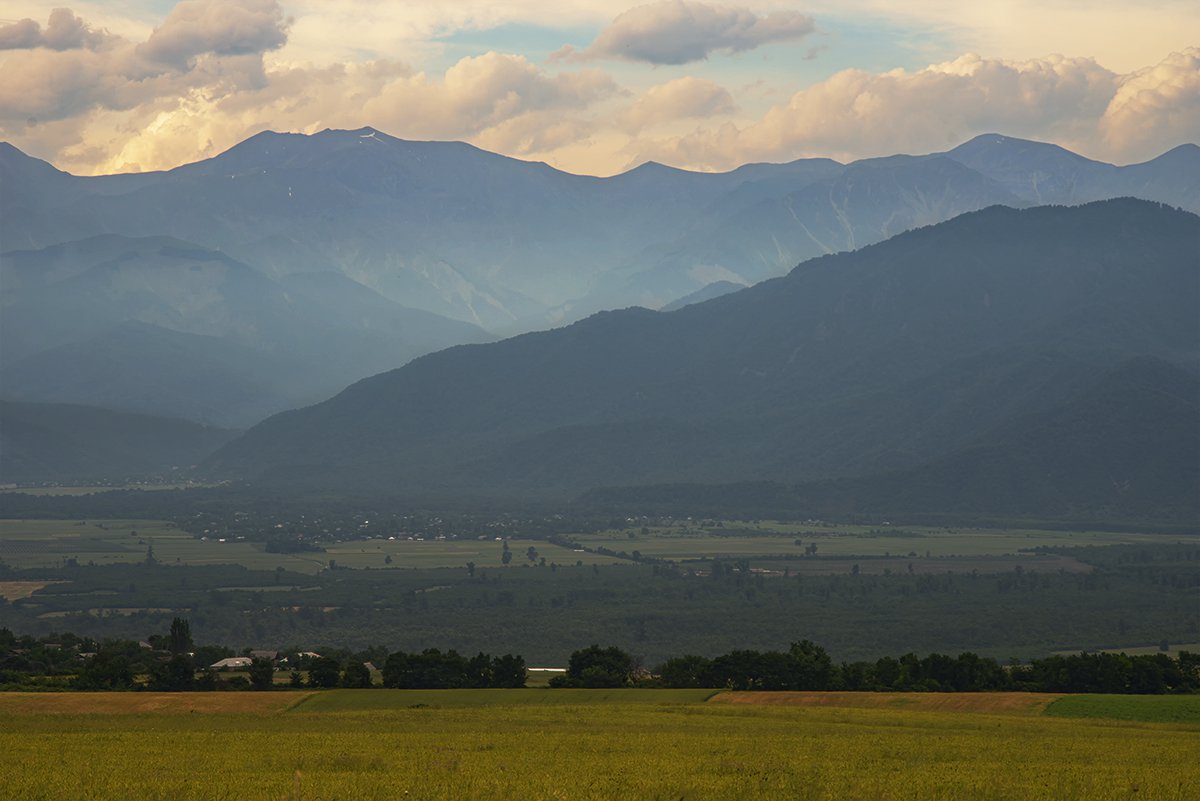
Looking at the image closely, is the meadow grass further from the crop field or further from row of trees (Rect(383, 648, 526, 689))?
row of trees (Rect(383, 648, 526, 689))

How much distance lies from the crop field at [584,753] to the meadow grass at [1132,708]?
6.21ft

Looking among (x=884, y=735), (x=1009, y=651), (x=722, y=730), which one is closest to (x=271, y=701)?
(x=722, y=730)

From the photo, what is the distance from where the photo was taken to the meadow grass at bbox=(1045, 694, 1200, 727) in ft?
241

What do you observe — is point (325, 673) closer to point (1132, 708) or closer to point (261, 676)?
point (261, 676)

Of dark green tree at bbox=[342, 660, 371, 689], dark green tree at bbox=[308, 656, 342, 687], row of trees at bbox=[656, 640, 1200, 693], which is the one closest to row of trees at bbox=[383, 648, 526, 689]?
dark green tree at bbox=[342, 660, 371, 689]

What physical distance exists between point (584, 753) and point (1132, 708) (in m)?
31.4

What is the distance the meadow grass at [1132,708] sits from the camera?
241 feet

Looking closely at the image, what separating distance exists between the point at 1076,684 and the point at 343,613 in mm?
99620

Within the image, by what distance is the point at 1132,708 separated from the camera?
75938 millimetres

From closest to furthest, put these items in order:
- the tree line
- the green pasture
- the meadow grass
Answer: the meadow grass < the green pasture < the tree line

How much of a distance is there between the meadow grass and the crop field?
6.21 ft

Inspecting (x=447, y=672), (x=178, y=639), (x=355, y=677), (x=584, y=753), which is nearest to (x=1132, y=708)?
(x=584, y=753)

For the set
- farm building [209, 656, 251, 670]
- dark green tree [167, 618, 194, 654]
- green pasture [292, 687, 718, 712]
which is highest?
dark green tree [167, 618, 194, 654]

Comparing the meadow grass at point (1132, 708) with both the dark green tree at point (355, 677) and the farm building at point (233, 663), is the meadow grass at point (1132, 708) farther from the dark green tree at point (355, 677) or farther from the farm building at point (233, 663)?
the farm building at point (233, 663)
